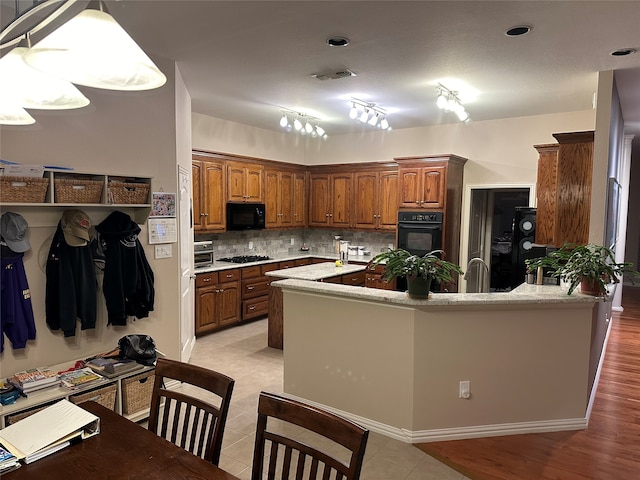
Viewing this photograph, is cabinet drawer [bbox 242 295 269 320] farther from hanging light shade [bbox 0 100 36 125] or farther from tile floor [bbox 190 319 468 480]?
hanging light shade [bbox 0 100 36 125]

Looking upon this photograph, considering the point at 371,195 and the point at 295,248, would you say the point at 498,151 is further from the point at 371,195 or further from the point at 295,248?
the point at 295,248

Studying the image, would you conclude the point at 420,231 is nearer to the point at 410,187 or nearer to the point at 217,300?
the point at 410,187

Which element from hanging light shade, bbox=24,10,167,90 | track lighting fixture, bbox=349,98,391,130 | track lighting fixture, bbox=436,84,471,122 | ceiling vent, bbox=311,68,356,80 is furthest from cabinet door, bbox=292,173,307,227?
hanging light shade, bbox=24,10,167,90

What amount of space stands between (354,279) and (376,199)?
1661mm

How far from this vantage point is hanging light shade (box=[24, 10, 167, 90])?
1.18 metres

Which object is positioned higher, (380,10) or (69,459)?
(380,10)

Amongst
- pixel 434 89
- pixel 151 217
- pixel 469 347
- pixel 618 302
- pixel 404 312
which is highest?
pixel 434 89

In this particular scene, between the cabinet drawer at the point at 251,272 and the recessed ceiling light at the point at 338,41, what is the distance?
11.4 feet

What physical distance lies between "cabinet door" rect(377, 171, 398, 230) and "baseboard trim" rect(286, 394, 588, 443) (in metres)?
3.82

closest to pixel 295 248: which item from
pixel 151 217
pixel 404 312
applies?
pixel 151 217

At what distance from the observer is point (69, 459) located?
1.46 meters

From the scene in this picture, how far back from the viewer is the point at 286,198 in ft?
23.2

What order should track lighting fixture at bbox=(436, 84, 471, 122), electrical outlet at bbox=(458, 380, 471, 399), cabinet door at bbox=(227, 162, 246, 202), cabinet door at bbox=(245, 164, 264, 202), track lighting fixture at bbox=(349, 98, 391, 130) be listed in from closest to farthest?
1. electrical outlet at bbox=(458, 380, 471, 399)
2. track lighting fixture at bbox=(436, 84, 471, 122)
3. track lighting fixture at bbox=(349, 98, 391, 130)
4. cabinet door at bbox=(227, 162, 246, 202)
5. cabinet door at bbox=(245, 164, 264, 202)

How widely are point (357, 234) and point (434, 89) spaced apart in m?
3.35
